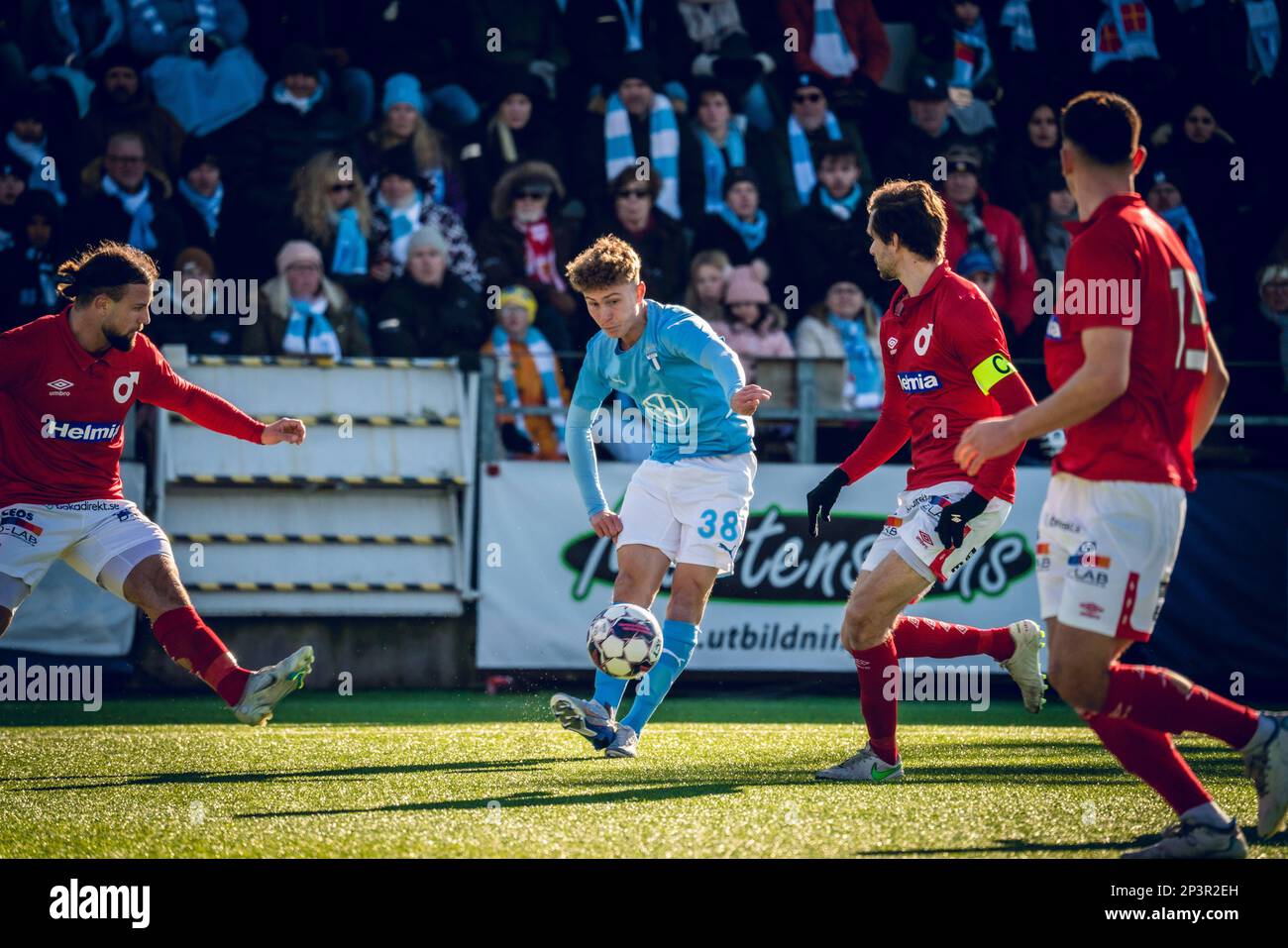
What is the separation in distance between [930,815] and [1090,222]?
6.69ft

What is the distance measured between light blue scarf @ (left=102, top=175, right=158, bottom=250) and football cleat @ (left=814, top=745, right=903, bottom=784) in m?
8.02

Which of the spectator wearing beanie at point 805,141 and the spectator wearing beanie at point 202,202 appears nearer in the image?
the spectator wearing beanie at point 202,202

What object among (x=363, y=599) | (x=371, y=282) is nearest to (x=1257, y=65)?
(x=371, y=282)

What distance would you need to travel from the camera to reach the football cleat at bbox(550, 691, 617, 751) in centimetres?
680

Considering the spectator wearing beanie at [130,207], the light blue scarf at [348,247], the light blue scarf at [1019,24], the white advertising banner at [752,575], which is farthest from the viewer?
the light blue scarf at [1019,24]

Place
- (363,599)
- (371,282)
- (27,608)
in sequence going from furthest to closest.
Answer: (371,282)
(363,599)
(27,608)

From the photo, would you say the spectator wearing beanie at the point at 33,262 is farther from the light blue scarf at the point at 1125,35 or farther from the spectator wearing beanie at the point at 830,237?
the light blue scarf at the point at 1125,35

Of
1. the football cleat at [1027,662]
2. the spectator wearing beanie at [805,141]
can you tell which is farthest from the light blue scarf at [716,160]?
the football cleat at [1027,662]

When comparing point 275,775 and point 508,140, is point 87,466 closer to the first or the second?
point 275,775

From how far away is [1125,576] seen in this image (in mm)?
4551

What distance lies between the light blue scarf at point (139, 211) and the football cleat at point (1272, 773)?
32.4ft

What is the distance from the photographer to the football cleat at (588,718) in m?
6.80

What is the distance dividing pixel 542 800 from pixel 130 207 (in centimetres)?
848

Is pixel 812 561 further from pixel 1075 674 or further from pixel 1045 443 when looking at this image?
pixel 1075 674
